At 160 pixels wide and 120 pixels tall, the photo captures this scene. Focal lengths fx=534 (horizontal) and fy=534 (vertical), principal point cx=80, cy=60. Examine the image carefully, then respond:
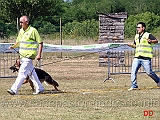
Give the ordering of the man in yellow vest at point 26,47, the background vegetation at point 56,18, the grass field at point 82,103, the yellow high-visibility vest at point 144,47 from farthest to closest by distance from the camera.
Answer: the background vegetation at point 56,18
the yellow high-visibility vest at point 144,47
the man in yellow vest at point 26,47
the grass field at point 82,103

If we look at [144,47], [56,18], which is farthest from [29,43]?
[56,18]

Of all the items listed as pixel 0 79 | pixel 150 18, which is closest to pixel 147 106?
pixel 0 79

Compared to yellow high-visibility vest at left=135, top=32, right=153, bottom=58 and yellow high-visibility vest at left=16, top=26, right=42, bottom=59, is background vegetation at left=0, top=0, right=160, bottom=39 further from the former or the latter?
yellow high-visibility vest at left=16, top=26, right=42, bottom=59

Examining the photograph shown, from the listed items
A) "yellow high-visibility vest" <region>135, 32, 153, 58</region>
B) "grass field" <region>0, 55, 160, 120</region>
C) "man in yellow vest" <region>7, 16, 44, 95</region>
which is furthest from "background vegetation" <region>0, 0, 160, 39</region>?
"man in yellow vest" <region>7, 16, 44, 95</region>

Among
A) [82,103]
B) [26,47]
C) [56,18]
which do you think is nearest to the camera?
[82,103]

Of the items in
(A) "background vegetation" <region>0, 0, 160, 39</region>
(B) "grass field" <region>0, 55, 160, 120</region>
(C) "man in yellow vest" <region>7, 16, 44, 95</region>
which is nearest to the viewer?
(B) "grass field" <region>0, 55, 160, 120</region>

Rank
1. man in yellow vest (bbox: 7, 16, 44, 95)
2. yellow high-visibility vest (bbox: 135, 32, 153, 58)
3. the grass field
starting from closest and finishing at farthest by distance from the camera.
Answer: the grass field < man in yellow vest (bbox: 7, 16, 44, 95) < yellow high-visibility vest (bbox: 135, 32, 153, 58)

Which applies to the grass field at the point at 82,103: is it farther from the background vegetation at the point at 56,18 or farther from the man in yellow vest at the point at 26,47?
the background vegetation at the point at 56,18

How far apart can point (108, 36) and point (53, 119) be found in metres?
14.8

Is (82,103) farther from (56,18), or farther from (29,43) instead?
(56,18)

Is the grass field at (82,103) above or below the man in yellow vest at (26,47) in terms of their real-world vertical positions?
below

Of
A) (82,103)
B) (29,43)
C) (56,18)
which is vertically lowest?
(82,103)

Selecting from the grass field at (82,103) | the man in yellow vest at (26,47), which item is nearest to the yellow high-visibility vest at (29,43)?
the man in yellow vest at (26,47)

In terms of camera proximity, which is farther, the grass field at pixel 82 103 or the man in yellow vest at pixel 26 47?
the man in yellow vest at pixel 26 47
